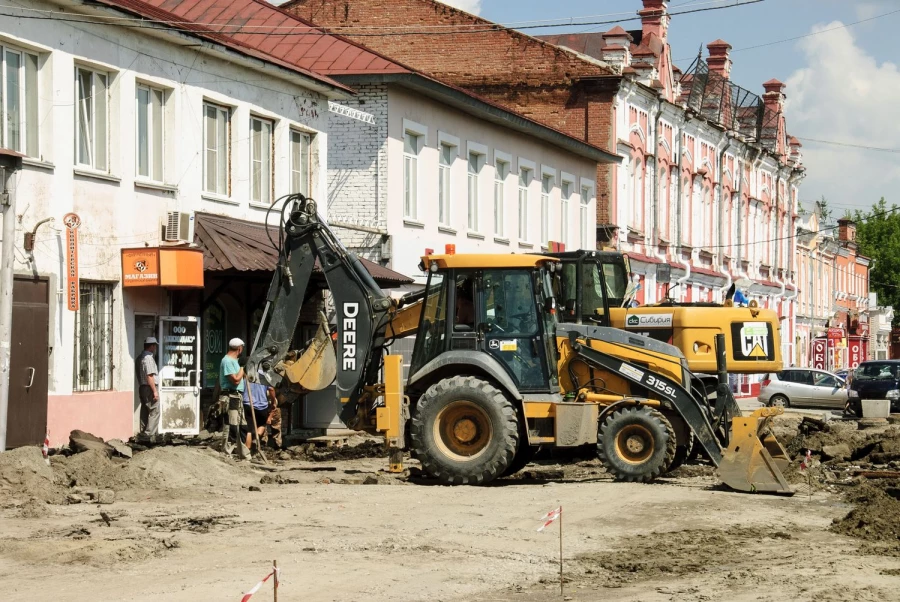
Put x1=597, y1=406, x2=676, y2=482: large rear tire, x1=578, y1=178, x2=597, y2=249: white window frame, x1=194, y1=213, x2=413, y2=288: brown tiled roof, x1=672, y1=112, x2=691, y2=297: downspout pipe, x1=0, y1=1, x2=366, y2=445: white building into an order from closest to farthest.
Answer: x1=597, y1=406, x2=676, y2=482: large rear tire, x1=0, y1=1, x2=366, y2=445: white building, x1=194, y1=213, x2=413, y2=288: brown tiled roof, x1=578, y1=178, x2=597, y2=249: white window frame, x1=672, y1=112, x2=691, y2=297: downspout pipe

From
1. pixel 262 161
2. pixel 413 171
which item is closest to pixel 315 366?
pixel 262 161

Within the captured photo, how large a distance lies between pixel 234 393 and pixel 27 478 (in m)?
5.76

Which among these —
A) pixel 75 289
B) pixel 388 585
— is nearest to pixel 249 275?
pixel 75 289

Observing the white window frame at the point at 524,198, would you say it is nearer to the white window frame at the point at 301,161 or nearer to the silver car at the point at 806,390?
the white window frame at the point at 301,161

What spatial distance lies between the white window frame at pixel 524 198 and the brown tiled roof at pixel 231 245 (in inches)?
576

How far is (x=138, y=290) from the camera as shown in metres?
21.5

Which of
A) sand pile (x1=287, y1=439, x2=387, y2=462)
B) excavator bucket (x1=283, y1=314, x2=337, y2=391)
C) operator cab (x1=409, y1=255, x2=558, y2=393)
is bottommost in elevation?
sand pile (x1=287, y1=439, x2=387, y2=462)

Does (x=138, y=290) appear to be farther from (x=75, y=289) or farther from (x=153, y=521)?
(x=153, y=521)

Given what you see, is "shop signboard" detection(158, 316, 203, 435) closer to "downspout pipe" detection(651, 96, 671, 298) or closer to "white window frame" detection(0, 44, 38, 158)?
"white window frame" detection(0, 44, 38, 158)

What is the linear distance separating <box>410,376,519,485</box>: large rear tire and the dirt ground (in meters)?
0.33

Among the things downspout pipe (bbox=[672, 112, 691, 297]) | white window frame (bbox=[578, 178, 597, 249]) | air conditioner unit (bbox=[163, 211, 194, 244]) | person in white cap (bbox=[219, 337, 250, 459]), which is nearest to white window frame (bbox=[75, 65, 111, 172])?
air conditioner unit (bbox=[163, 211, 194, 244])

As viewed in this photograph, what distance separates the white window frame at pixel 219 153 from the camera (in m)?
23.9

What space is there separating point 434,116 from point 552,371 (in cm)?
1566

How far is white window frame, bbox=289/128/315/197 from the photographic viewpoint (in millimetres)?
27156
